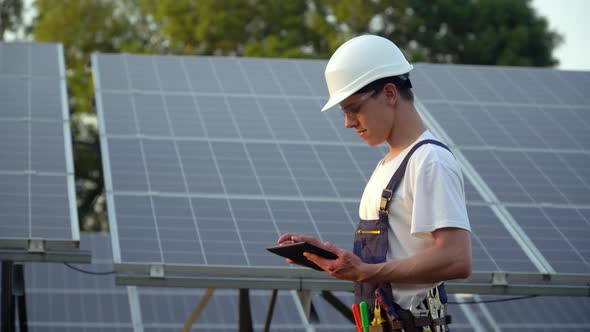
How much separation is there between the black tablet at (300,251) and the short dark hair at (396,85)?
70 centimetres

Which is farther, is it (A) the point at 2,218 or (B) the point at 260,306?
(B) the point at 260,306

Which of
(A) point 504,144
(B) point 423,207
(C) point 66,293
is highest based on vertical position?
(C) point 66,293

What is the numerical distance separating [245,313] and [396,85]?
5.83m

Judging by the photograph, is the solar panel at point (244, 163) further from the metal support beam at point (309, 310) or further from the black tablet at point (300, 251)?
the black tablet at point (300, 251)

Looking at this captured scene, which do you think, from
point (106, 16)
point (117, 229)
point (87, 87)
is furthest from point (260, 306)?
point (106, 16)

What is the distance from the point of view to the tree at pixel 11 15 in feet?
151

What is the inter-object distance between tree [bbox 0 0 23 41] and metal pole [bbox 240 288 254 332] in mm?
36613

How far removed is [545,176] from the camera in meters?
12.4

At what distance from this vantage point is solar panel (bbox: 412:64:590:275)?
11.3 meters

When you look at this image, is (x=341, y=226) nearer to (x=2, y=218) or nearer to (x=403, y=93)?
(x=2, y=218)

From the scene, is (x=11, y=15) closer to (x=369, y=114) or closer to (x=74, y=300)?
(x=74, y=300)

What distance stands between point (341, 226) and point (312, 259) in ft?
18.3

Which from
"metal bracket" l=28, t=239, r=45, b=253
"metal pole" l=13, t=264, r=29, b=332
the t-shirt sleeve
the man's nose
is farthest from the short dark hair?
"metal pole" l=13, t=264, r=29, b=332

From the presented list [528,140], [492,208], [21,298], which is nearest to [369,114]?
[492,208]
